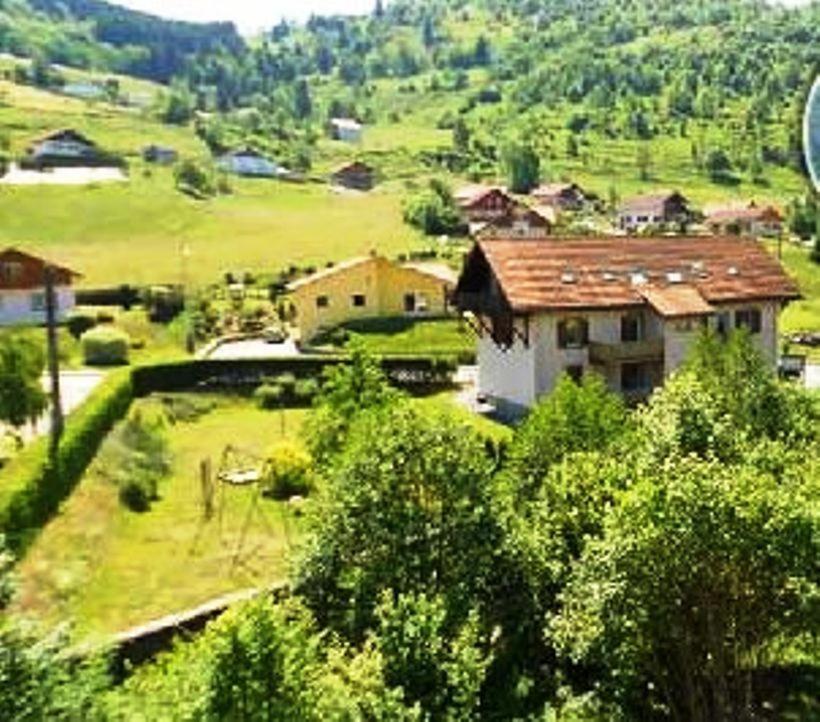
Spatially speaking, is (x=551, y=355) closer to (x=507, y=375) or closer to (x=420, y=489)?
(x=507, y=375)

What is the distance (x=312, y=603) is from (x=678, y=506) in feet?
23.3

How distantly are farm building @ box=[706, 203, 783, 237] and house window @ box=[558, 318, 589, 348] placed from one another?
85906 mm

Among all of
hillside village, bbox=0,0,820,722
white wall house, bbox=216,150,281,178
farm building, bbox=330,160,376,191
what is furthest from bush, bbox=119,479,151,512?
white wall house, bbox=216,150,281,178

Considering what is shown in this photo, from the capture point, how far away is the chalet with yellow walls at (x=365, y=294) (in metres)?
78.1

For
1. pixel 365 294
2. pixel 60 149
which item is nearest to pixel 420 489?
pixel 365 294

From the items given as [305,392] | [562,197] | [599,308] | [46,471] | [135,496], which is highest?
[562,197]

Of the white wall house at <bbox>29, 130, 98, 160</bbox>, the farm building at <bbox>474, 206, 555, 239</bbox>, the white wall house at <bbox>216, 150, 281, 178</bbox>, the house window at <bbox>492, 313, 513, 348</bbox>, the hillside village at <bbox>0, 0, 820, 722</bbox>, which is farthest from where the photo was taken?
the white wall house at <bbox>216, 150, 281, 178</bbox>

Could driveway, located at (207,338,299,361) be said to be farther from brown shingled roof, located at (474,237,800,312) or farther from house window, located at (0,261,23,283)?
brown shingled roof, located at (474,237,800,312)

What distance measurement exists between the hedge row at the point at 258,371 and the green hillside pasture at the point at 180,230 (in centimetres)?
3150

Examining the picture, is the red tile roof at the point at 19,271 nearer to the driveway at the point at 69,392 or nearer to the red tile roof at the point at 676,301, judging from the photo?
the driveway at the point at 69,392

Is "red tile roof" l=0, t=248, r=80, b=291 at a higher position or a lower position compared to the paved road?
higher

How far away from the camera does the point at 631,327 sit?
59.9 m

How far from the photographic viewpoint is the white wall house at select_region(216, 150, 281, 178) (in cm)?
18138

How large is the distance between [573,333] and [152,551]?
23.5 meters
